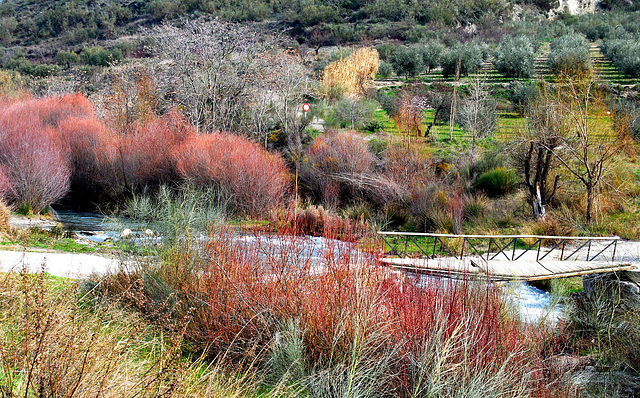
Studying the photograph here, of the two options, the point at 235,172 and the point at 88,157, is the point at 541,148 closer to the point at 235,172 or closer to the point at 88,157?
the point at 235,172

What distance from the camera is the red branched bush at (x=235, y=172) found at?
59.6 feet

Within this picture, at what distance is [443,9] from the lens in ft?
196

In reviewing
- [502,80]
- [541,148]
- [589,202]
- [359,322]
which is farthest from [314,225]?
[502,80]

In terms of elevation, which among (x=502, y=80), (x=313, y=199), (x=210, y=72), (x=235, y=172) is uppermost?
(x=210, y=72)

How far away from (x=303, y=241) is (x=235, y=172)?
12.3 meters

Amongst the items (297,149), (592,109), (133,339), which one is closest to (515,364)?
(133,339)

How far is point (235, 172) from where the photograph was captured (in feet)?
59.8

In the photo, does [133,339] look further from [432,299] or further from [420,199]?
[420,199]

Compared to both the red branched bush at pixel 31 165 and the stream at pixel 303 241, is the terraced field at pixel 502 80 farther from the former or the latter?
the red branched bush at pixel 31 165

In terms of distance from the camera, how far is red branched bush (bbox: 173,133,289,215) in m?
18.2

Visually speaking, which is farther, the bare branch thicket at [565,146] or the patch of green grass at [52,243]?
the bare branch thicket at [565,146]

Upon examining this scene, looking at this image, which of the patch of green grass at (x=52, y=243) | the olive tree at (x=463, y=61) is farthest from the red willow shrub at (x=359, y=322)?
the olive tree at (x=463, y=61)

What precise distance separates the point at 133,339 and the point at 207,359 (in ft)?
3.80

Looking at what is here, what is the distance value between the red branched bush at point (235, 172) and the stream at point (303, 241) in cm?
336
